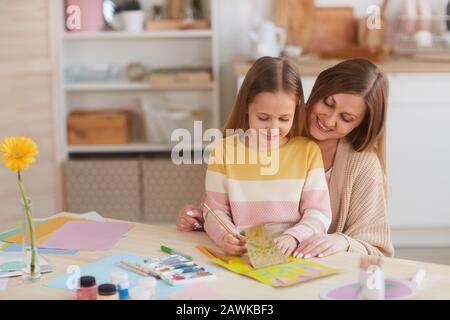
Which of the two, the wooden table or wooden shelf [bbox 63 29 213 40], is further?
wooden shelf [bbox 63 29 213 40]

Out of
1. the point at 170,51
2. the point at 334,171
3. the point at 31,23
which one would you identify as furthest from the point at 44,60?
the point at 334,171

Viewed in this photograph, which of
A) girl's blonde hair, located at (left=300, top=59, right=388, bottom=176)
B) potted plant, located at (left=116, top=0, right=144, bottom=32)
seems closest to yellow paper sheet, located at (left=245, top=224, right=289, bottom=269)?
girl's blonde hair, located at (left=300, top=59, right=388, bottom=176)

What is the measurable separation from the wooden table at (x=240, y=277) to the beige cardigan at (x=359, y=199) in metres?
0.18

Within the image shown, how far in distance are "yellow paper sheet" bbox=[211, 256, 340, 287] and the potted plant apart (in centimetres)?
232

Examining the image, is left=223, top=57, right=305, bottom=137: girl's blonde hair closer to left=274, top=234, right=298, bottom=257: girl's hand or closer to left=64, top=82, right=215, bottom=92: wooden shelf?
left=274, top=234, right=298, bottom=257: girl's hand

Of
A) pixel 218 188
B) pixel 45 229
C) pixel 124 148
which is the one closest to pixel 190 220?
pixel 218 188

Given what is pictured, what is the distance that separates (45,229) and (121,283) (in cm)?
54

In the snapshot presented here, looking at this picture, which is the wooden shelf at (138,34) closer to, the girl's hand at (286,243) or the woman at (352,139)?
the woman at (352,139)

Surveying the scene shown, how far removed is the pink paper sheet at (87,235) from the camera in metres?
1.78

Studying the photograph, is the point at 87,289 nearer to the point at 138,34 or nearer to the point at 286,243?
the point at 286,243

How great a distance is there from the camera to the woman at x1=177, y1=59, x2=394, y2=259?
191 centimetres

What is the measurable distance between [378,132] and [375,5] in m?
2.08

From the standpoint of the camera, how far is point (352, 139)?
200cm
